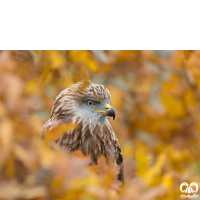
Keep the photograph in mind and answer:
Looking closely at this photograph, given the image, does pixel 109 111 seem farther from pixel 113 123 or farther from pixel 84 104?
pixel 113 123

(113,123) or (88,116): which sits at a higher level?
(113,123)

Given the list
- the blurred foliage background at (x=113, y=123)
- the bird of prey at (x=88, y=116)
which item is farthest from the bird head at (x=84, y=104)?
the blurred foliage background at (x=113, y=123)

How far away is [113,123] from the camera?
4.46 meters

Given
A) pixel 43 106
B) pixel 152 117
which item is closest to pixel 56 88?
pixel 43 106
